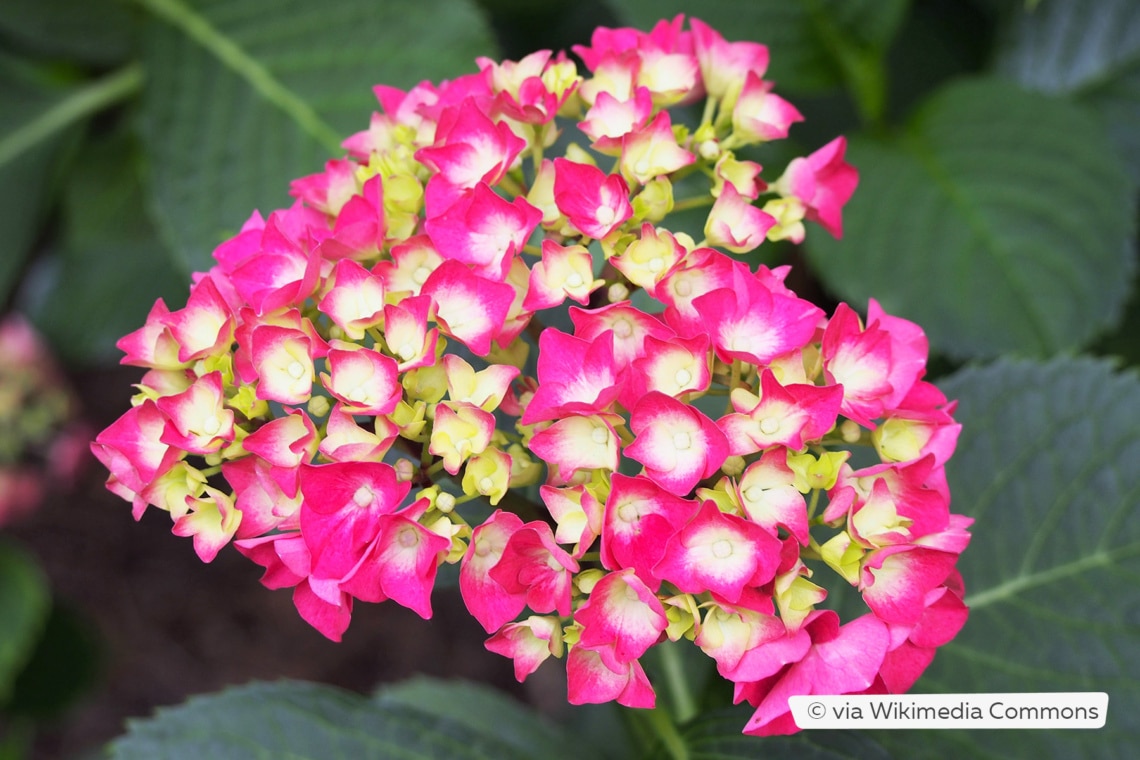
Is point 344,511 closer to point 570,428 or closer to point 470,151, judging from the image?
point 570,428

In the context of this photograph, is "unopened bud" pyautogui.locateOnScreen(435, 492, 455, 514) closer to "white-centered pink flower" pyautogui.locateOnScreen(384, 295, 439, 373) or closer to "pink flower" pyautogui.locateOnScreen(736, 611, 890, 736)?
"white-centered pink flower" pyautogui.locateOnScreen(384, 295, 439, 373)

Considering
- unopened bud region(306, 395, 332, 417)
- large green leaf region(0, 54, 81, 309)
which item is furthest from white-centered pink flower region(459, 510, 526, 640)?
large green leaf region(0, 54, 81, 309)

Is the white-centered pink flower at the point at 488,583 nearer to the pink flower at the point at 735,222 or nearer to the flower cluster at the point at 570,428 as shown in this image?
the flower cluster at the point at 570,428

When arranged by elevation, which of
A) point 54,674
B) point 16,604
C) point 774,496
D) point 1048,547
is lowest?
point 54,674

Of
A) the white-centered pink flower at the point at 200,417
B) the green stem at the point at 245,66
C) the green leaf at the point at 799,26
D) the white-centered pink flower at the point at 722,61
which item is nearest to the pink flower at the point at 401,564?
the white-centered pink flower at the point at 200,417

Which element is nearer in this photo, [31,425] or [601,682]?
[601,682]

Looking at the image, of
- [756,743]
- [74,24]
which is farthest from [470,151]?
[74,24]
